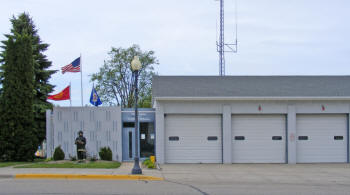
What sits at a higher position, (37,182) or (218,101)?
(218,101)

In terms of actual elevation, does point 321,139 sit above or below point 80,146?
above

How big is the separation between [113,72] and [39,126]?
2413 cm

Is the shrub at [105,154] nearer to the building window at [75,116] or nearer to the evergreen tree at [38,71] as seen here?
the building window at [75,116]

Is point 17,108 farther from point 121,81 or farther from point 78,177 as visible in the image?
point 121,81

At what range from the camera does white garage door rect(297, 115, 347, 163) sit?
23.5 metres

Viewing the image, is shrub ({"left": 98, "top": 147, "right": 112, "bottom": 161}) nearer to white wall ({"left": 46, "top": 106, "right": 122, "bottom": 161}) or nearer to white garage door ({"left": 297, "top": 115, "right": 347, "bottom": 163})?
white wall ({"left": 46, "top": 106, "right": 122, "bottom": 161})

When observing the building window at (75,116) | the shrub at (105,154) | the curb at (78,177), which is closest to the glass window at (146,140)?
the shrub at (105,154)

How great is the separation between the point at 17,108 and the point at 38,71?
25.0 ft

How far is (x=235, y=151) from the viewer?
23.2 meters

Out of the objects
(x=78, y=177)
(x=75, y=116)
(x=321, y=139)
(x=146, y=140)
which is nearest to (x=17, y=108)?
(x=75, y=116)

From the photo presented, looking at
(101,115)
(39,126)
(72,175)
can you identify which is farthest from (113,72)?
(72,175)

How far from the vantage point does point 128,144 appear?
23.5m

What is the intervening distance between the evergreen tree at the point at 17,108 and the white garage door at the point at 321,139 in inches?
575

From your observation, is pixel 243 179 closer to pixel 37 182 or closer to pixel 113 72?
pixel 37 182
